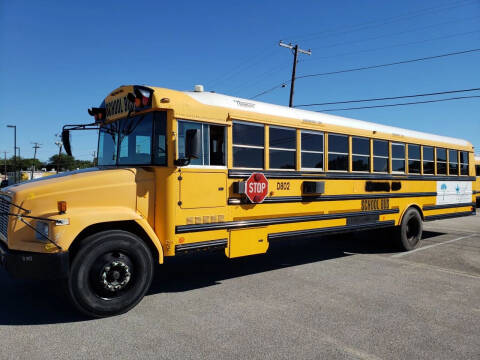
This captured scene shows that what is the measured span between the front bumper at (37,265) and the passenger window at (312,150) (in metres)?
3.63

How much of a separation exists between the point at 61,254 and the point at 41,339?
0.76 m

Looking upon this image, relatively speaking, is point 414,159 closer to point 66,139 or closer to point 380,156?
point 380,156

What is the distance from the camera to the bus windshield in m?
4.39

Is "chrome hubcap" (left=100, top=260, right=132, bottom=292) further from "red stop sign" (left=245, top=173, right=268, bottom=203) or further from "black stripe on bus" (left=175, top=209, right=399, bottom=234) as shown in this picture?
"red stop sign" (left=245, top=173, right=268, bottom=203)

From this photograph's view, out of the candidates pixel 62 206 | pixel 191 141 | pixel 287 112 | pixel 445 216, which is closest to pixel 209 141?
pixel 191 141

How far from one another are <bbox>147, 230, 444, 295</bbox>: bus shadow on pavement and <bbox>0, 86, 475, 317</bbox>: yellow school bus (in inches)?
31.7

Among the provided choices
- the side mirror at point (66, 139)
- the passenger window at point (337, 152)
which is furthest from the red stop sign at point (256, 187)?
the side mirror at point (66, 139)

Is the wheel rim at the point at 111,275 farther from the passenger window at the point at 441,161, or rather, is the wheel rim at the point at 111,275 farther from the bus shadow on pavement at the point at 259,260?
the passenger window at the point at 441,161

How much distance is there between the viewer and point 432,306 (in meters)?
4.37

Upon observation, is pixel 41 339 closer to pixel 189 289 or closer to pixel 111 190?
pixel 111 190

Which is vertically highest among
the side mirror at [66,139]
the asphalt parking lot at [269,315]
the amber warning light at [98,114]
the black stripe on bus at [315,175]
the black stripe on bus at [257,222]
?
the amber warning light at [98,114]

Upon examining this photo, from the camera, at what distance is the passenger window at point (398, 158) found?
746 cm

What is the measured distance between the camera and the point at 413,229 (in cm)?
807

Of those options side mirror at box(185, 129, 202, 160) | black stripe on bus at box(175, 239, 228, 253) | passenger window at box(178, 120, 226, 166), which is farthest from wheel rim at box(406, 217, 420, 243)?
side mirror at box(185, 129, 202, 160)
